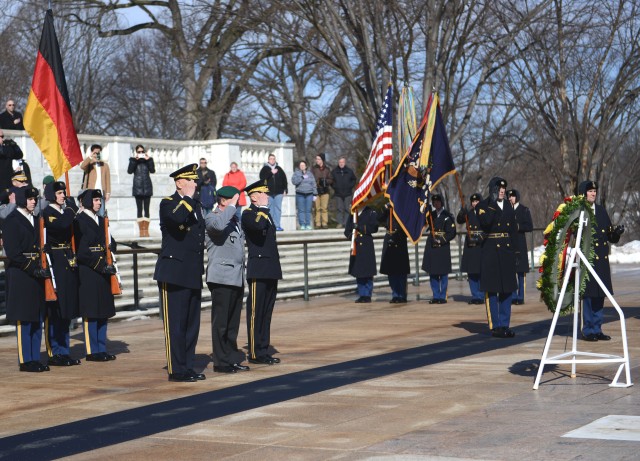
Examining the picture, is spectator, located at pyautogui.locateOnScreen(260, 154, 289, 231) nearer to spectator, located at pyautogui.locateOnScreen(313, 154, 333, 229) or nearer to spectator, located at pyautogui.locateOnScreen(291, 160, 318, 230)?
spectator, located at pyautogui.locateOnScreen(291, 160, 318, 230)

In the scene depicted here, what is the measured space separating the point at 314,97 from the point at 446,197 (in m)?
13.5

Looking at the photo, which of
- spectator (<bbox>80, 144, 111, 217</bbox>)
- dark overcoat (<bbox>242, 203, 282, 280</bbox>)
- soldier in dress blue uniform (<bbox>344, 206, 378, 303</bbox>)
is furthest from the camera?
spectator (<bbox>80, 144, 111, 217</bbox>)

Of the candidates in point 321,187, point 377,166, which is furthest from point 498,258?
point 321,187

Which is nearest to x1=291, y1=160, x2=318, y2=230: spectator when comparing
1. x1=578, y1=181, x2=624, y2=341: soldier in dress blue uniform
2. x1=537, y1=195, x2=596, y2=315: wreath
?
x1=578, y1=181, x2=624, y2=341: soldier in dress blue uniform

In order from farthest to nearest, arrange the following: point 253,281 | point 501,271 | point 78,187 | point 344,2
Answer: point 78,187 → point 344,2 → point 501,271 → point 253,281

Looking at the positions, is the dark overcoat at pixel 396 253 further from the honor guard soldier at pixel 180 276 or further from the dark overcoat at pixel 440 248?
the honor guard soldier at pixel 180 276

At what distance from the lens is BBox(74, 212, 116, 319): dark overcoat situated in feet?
41.8

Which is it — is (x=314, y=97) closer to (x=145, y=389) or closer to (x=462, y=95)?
(x=462, y=95)

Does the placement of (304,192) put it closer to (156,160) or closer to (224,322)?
(156,160)

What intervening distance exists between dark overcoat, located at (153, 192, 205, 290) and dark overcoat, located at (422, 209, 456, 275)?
9300 millimetres

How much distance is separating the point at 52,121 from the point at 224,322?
3.43 m

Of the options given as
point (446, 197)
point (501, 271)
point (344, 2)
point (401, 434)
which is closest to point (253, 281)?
point (501, 271)

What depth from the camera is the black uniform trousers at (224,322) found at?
11.6m

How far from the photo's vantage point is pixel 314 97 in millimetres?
44562
